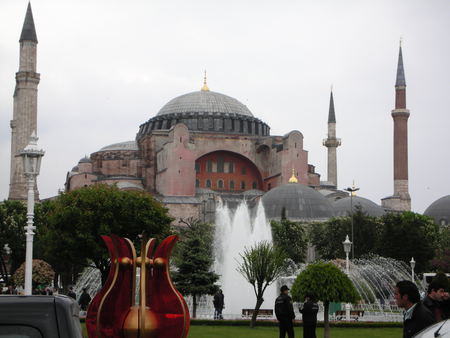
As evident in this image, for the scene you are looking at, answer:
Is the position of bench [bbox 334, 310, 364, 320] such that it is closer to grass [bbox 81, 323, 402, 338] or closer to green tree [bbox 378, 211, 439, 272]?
grass [bbox 81, 323, 402, 338]

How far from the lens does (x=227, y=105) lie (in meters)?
80.8

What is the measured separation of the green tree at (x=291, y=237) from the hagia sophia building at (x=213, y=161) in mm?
6577

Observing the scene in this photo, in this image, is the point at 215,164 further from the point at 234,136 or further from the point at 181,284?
the point at 181,284

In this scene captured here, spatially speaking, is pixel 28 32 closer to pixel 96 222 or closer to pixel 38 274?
pixel 38 274

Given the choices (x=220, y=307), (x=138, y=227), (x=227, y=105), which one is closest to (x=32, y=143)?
(x=220, y=307)

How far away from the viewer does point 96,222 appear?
1292 inches

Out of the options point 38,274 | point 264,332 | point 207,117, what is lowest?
point 264,332

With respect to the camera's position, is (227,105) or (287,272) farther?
(227,105)

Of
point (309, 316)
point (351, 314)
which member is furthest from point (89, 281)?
point (309, 316)

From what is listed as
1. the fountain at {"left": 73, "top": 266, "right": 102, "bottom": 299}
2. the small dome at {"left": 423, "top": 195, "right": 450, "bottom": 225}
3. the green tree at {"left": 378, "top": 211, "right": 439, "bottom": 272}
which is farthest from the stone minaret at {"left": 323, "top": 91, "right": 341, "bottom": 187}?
the fountain at {"left": 73, "top": 266, "right": 102, "bottom": 299}

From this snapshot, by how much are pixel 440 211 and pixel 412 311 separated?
78.9 metres

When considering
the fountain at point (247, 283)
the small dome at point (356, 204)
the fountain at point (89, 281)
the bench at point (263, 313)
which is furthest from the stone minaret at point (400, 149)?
the bench at point (263, 313)

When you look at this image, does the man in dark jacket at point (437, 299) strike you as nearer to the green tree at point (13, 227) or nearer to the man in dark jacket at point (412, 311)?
the man in dark jacket at point (412, 311)

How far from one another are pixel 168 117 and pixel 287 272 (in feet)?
130
